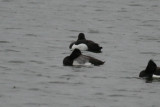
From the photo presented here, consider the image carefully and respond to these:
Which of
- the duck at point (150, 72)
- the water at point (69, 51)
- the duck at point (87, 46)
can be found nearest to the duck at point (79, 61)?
the water at point (69, 51)

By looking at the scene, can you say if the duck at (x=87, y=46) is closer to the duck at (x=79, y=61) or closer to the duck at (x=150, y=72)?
the duck at (x=79, y=61)

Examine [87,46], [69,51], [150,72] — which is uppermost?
[150,72]

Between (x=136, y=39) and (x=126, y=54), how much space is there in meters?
3.87

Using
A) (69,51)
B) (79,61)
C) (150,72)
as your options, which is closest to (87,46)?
(69,51)

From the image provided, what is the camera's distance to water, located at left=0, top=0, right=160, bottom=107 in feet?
66.3

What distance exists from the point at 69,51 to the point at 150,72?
19.8 ft

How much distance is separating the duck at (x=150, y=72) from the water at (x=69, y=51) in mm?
247

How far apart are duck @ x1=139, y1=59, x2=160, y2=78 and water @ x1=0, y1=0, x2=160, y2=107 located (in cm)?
25

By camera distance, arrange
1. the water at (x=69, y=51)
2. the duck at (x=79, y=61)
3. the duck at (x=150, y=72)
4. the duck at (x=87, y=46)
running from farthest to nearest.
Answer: the duck at (x=87, y=46), the duck at (x=79, y=61), the duck at (x=150, y=72), the water at (x=69, y=51)

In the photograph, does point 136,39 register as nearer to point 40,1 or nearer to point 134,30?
point 134,30

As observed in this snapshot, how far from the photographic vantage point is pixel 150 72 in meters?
22.9

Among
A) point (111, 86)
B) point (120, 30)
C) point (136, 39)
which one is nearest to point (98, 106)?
point (111, 86)

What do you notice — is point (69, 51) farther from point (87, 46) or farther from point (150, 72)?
point (150, 72)

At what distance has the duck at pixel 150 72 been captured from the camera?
2288 centimetres
